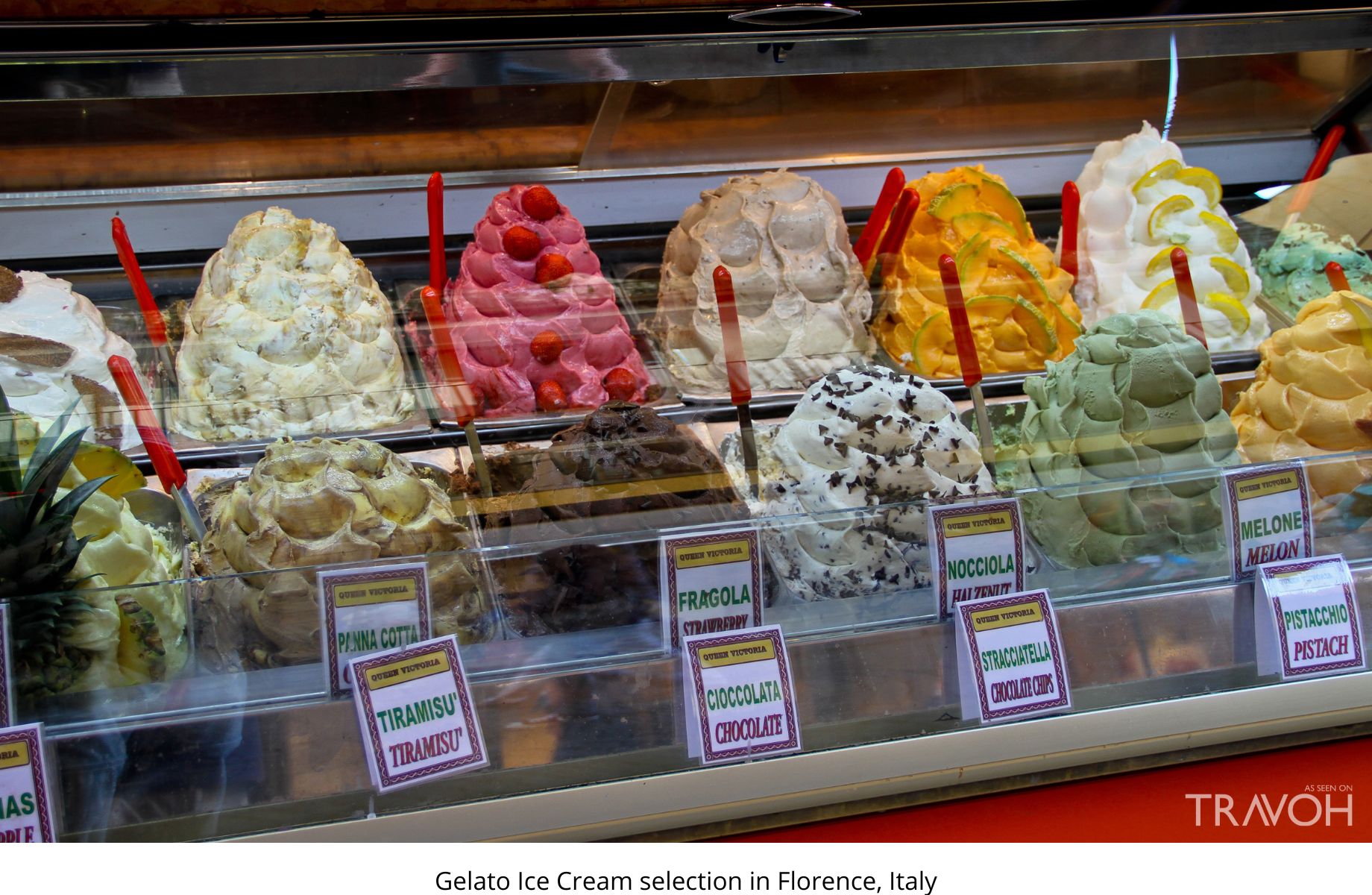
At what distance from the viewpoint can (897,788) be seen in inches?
49.0

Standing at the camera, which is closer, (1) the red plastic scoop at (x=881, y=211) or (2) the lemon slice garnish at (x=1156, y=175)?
(1) the red plastic scoop at (x=881, y=211)

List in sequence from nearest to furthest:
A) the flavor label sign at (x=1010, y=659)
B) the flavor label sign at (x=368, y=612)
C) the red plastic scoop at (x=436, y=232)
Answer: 1. the flavor label sign at (x=368, y=612)
2. the flavor label sign at (x=1010, y=659)
3. the red plastic scoop at (x=436, y=232)

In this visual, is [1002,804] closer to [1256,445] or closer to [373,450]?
[1256,445]

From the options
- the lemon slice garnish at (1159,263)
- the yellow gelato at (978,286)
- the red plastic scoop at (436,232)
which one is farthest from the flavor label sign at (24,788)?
the lemon slice garnish at (1159,263)

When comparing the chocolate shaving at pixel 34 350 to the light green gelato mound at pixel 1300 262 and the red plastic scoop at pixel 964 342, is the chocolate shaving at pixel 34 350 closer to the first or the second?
the red plastic scoop at pixel 964 342

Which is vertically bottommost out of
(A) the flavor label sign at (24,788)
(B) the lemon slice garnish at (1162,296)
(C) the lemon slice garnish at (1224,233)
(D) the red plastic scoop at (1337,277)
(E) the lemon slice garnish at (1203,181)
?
(A) the flavor label sign at (24,788)

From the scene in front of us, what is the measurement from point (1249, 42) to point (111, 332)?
6.02 feet

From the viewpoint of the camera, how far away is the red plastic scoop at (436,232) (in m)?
1.79

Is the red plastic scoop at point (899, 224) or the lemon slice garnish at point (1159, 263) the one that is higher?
the red plastic scoop at point (899, 224)

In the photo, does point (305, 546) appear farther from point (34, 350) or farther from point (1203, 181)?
point (1203, 181)

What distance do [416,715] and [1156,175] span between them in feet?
5.68

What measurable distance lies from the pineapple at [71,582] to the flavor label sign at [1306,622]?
1164 mm

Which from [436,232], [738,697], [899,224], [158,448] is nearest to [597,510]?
[738,697]

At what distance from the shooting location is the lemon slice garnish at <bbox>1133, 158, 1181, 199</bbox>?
7.06 feet
